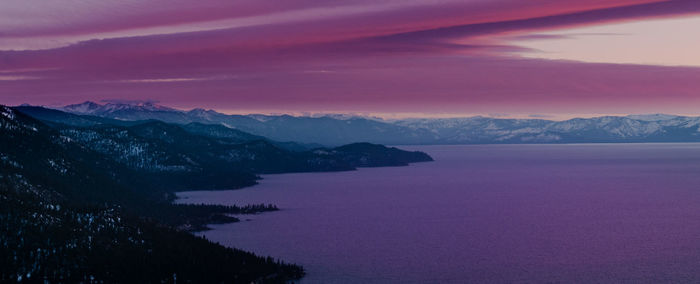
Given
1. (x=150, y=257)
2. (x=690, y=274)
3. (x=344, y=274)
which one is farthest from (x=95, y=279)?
(x=690, y=274)

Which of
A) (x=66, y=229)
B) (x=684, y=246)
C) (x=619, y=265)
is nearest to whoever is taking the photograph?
(x=619, y=265)

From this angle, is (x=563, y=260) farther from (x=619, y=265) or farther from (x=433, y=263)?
(x=433, y=263)

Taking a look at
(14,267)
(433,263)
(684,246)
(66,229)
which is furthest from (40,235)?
(684,246)

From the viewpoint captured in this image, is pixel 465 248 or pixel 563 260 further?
pixel 465 248

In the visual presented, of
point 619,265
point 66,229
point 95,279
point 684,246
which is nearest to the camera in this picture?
point 95,279

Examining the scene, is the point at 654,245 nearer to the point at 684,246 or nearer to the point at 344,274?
the point at 684,246

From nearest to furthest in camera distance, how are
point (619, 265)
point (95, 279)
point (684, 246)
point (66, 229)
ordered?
point (95, 279)
point (619, 265)
point (66, 229)
point (684, 246)

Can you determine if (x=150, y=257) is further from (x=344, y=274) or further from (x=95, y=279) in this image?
(x=344, y=274)

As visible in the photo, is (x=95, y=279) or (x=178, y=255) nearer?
(x=95, y=279)
